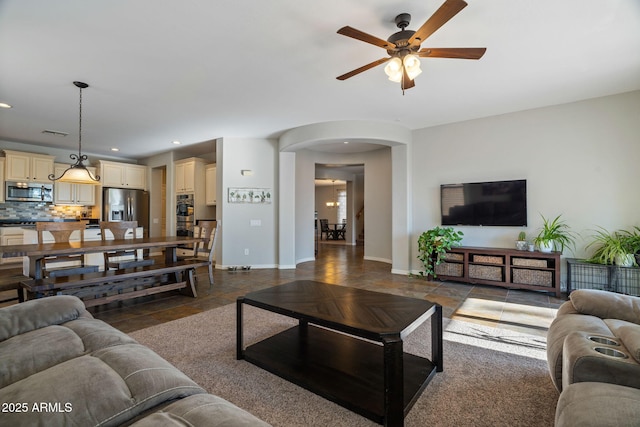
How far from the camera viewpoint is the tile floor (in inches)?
119

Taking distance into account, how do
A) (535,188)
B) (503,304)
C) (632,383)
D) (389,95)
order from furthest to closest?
(535,188)
(389,95)
(503,304)
(632,383)

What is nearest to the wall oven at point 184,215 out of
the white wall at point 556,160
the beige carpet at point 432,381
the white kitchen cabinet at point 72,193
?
the white kitchen cabinet at point 72,193

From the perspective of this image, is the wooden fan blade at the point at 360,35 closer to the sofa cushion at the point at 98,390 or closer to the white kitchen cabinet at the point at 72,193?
the sofa cushion at the point at 98,390

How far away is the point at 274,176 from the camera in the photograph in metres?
6.02

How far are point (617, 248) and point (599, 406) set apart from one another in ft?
12.4

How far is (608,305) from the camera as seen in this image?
1.75 metres

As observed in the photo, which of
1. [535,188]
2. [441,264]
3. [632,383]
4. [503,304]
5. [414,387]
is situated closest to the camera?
[632,383]

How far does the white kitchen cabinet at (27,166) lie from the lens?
227 inches

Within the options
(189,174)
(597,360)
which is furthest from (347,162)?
(597,360)

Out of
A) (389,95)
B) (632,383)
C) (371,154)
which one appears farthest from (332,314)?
(371,154)

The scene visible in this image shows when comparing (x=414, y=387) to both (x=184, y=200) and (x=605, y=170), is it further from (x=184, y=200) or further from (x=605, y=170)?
(x=184, y=200)

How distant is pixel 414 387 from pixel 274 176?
194 inches

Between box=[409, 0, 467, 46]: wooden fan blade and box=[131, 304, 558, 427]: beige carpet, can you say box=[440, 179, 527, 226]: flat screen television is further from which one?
box=[409, 0, 467, 46]: wooden fan blade

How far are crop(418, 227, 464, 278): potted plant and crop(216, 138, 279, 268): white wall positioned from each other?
2.96m
